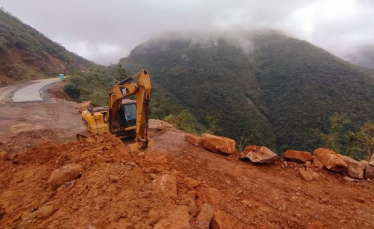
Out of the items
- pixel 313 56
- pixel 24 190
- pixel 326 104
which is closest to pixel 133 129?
pixel 24 190

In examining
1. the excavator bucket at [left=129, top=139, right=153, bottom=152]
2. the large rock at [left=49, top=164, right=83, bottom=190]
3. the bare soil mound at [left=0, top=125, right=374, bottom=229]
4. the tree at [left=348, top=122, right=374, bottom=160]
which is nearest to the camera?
the bare soil mound at [left=0, top=125, right=374, bottom=229]

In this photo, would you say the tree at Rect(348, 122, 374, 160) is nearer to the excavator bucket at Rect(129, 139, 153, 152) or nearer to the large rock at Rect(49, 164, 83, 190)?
the excavator bucket at Rect(129, 139, 153, 152)

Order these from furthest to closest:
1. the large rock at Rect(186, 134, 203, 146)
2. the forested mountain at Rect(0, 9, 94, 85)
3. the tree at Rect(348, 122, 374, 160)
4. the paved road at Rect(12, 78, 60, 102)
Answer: the forested mountain at Rect(0, 9, 94, 85), the paved road at Rect(12, 78, 60, 102), the tree at Rect(348, 122, 374, 160), the large rock at Rect(186, 134, 203, 146)

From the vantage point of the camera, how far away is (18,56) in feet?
98.1

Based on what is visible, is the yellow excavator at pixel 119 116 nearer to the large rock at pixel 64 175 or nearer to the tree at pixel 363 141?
the large rock at pixel 64 175

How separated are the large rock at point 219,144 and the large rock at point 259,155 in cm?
55

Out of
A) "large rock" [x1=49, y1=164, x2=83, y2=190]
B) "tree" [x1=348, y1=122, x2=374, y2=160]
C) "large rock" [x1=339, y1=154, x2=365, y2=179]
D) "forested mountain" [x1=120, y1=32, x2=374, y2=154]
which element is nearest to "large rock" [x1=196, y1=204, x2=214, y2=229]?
"large rock" [x1=49, y1=164, x2=83, y2=190]

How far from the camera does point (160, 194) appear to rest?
11.7 ft

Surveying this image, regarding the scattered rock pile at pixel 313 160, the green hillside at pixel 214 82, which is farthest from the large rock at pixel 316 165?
the green hillside at pixel 214 82

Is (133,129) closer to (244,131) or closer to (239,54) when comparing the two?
(244,131)

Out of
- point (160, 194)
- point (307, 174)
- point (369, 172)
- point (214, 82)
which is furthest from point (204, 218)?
point (214, 82)

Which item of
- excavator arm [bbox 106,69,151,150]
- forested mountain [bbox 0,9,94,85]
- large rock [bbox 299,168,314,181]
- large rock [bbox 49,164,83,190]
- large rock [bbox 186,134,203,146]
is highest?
forested mountain [bbox 0,9,94,85]

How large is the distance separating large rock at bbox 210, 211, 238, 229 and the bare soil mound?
3 centimetres

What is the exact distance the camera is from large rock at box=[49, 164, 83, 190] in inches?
146
